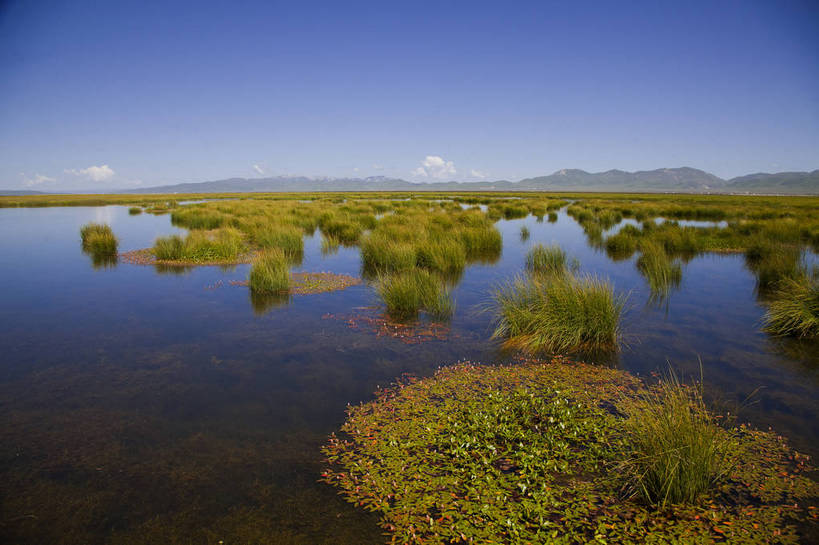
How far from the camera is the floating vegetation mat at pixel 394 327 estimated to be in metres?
9.06

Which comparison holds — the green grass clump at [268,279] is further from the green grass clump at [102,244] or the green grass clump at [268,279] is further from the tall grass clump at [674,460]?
the green grass clump at [102,244]

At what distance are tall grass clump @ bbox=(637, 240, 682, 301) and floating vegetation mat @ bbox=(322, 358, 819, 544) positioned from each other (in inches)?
304

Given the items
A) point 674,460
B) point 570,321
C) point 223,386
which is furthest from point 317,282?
point 674,460

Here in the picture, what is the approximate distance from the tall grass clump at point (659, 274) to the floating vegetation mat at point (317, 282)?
9.30m

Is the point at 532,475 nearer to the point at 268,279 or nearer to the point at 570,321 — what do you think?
the point at 570,321

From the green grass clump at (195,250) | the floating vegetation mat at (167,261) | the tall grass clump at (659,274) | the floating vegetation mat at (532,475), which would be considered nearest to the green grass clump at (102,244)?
the floating vegetation mat at (167,261)

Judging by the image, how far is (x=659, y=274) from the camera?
45.2ft

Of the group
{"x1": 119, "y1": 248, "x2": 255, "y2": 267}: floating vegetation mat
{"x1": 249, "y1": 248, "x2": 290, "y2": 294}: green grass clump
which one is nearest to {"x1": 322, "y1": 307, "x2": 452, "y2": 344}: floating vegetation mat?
{"x1": 249, "y1": 248, "x2": 290, "y2": 294}: green grass clump

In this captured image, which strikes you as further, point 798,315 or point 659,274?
point 659,274

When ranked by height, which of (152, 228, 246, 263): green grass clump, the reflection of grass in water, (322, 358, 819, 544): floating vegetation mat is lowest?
(322, 358, 819, 544): floating vegetation mat

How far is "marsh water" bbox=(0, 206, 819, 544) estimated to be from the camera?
4.25 m

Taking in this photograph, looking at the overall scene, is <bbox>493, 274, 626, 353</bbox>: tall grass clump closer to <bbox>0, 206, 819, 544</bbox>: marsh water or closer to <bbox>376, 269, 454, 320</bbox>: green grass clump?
<bbox>0, 206, 819, 544</bbox>: marsh water

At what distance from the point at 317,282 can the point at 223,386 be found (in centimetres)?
724

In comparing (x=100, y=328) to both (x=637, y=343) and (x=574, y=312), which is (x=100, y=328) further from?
(x=637, y=343)
